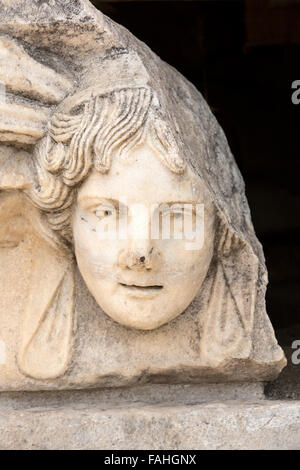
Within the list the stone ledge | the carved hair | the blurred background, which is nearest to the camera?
the carved hair

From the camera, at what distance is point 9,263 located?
8.03 ft

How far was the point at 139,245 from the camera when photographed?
221 cm

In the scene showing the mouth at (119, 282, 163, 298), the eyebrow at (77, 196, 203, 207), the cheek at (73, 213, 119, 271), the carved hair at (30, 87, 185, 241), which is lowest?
the mouth at (119, 282, 163, 298)

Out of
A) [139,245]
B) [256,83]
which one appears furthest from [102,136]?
[256,83]

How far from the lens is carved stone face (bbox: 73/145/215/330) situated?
7.24 feet

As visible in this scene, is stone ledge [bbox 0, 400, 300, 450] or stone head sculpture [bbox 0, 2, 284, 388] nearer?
stone head sculpture [bbox 0, 2, 284, 388]

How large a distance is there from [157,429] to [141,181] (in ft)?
1.67

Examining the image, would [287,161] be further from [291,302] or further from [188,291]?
[188,291]

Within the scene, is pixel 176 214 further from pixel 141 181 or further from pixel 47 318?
pixel 47 318

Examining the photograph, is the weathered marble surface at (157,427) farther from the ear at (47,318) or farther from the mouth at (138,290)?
the mouth at (138,290)

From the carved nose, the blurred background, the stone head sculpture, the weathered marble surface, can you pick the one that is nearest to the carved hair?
the stone head sculpture

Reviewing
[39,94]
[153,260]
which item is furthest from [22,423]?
[39,94]

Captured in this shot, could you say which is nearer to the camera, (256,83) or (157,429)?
(157,429)

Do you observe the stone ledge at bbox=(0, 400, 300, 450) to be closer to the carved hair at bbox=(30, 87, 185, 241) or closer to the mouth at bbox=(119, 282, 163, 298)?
the mouth at bbox=(119, 282, 163, 298)
